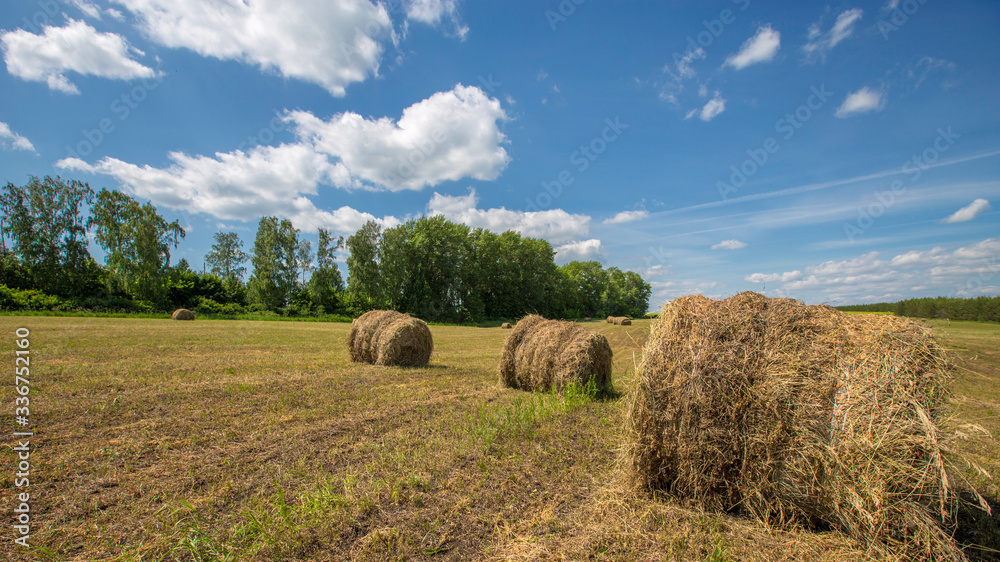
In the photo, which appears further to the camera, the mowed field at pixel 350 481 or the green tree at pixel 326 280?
the green tree at pixel 326 280

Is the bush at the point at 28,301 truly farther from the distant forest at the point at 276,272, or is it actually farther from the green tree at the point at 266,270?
the green tree at the point at 266,270

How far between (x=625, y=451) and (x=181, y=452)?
18.9 ft

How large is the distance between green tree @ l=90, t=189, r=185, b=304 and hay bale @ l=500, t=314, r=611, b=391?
5056 centimetres

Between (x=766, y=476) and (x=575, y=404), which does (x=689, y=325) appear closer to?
(x=766, y=476)

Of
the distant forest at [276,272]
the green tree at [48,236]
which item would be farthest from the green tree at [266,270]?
the green tree at [48,236]

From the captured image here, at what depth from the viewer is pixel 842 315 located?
4.16 m

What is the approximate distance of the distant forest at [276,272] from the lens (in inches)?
1555

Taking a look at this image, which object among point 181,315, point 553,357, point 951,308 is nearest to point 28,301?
point 181,315

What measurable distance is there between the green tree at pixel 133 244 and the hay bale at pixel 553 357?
50562 millimetres

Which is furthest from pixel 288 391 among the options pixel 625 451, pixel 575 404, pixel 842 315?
pixel 842 315

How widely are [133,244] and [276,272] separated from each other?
584 inches
